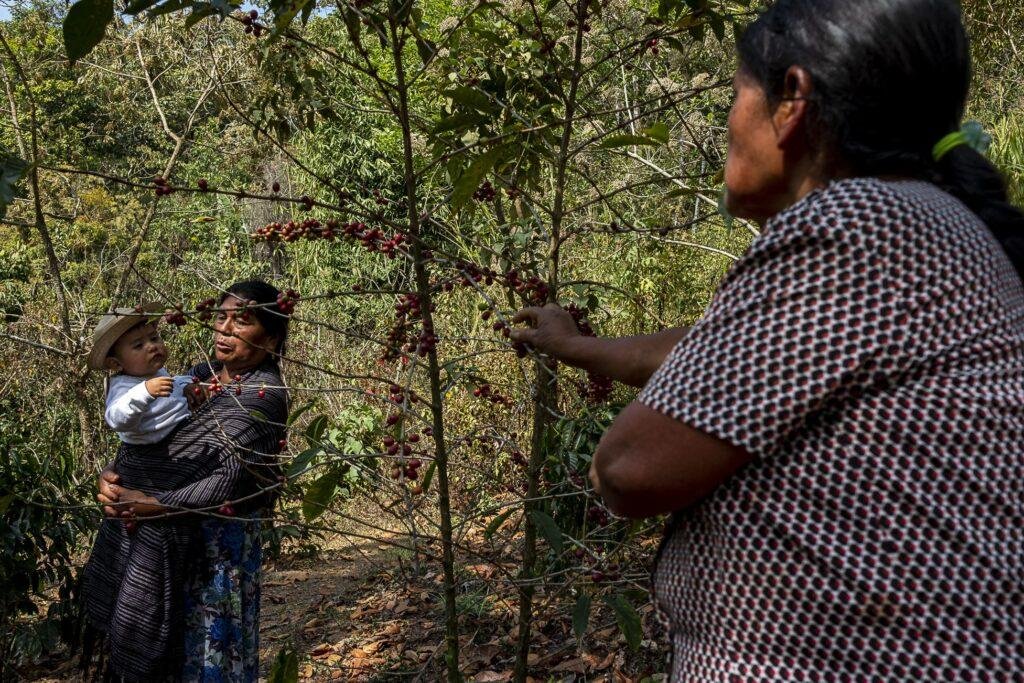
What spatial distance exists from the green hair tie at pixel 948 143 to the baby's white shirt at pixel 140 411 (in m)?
2.40

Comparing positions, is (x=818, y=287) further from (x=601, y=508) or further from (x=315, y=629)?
(x=315, y=629)

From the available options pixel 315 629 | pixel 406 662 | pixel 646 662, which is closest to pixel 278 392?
pixel 406 662

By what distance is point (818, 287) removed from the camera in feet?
3.34

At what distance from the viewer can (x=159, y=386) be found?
2904 millimetres

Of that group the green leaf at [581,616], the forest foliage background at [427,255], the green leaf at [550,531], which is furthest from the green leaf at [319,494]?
the green leaf at [581,616]

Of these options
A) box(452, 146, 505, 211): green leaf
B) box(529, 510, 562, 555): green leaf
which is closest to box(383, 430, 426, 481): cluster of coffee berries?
box(529, 510, 562, 555): green leaf

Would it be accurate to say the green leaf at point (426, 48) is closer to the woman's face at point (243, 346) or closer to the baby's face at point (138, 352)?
the woman's face at point (243, 346)

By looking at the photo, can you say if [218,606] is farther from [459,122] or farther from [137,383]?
[459,122]

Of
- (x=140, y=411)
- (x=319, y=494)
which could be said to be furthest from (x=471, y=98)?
(x=140, y=411)

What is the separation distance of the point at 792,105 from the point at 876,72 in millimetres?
95

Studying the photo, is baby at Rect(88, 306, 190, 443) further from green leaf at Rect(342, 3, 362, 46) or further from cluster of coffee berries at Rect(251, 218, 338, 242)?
green leaf at Rect(342, 3, 362, 46)

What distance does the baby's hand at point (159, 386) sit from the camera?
9.51ft

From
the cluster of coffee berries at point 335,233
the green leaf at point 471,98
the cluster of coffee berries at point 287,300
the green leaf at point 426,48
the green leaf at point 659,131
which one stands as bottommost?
the cluster of coffee berries at point 287,300

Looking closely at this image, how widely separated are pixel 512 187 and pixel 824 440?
1530 millimetres
